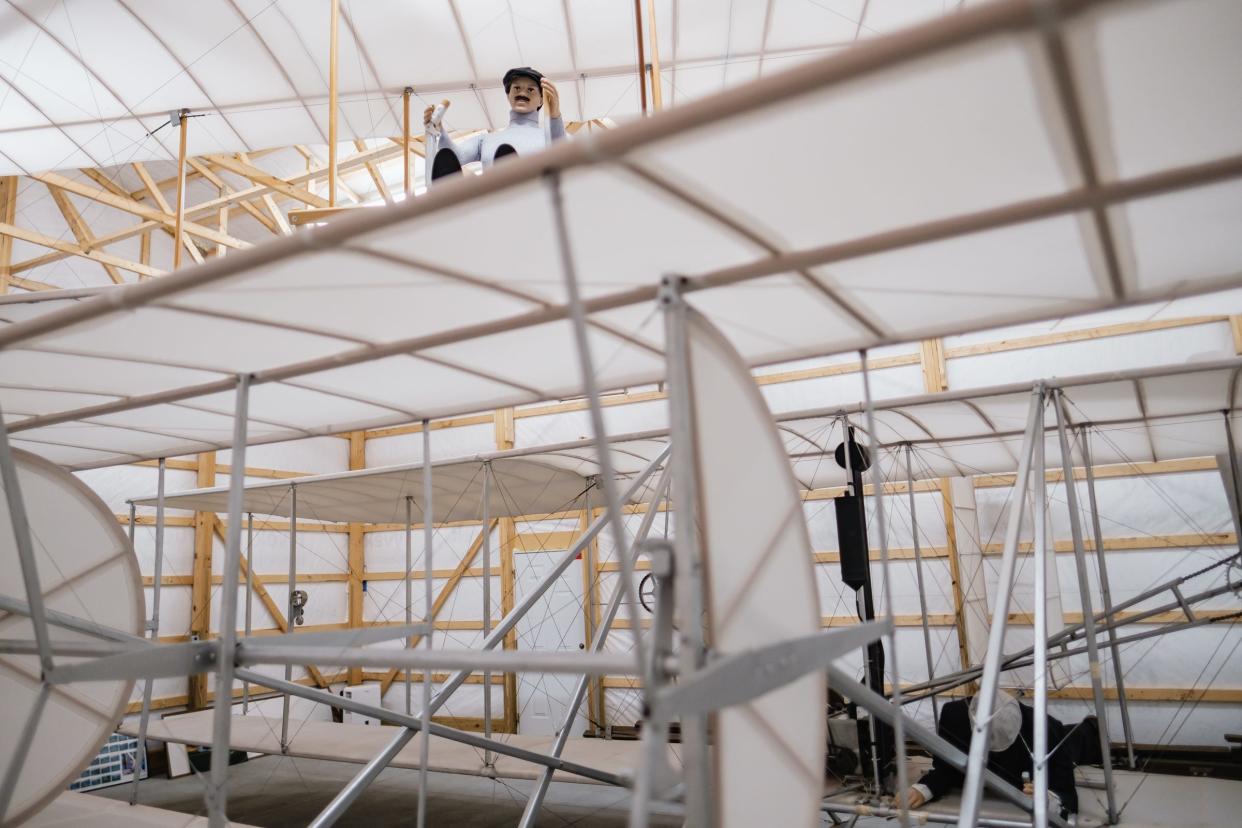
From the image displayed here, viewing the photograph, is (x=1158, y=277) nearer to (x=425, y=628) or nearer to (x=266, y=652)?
(x=266, y=652)

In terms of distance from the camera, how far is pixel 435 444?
14172 millimetres

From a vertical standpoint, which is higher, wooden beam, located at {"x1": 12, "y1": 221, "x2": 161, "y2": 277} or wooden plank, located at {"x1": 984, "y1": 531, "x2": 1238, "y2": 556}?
wooden beam, located at {"x1": 12, "y1": 221, "x2": 161, "y2": 277}

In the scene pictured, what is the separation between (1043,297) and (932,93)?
1.57 m

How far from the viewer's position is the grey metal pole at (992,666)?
11.0ft

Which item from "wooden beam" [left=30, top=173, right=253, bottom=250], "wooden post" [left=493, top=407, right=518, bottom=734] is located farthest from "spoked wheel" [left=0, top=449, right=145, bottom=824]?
"wooden post" [left=493, top=407, right=518, bottom=734]

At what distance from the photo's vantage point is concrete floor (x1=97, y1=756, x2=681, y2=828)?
8266mm

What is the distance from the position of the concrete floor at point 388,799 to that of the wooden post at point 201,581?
4.78 feet

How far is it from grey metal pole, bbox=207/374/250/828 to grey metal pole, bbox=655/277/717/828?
159 cm

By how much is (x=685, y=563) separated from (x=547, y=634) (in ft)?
36.7

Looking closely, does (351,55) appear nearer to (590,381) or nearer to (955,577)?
(590,381)

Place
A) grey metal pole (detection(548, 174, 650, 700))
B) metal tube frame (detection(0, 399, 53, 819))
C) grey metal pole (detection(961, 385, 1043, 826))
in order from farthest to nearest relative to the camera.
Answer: grey metal pole (detection(961, 385, 1043, 826))
metal tube frame (detection(0, 399, 53, 819))
grey metal pole (detection(548, 174, 650, 700))

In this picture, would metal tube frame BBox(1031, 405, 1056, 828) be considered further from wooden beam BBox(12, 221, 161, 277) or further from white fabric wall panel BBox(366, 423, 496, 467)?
wooden beam BBox(12, 221, 161, 277)

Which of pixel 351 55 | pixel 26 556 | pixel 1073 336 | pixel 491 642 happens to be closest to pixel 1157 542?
pixel 1073 336

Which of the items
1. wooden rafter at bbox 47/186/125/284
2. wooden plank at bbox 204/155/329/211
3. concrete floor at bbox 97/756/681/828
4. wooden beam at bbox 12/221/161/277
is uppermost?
wooden plank at bbox 204/155/329/211
